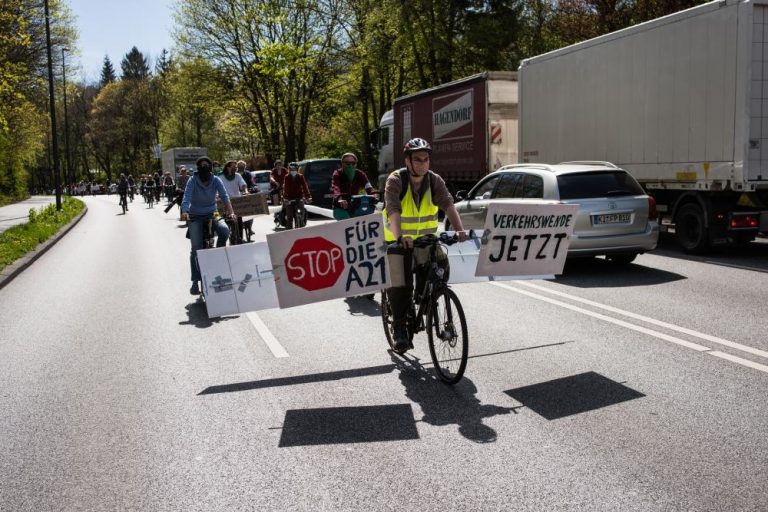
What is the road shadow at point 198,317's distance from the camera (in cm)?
834

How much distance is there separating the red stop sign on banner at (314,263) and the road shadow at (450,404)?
906mm

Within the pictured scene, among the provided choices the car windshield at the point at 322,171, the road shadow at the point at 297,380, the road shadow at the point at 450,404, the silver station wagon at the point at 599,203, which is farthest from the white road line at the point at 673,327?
the car windshield at the point at 322,171

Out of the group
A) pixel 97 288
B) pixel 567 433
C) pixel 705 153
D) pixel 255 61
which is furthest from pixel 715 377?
pixel 255 61

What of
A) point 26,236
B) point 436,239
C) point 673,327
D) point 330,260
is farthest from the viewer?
point 26,236

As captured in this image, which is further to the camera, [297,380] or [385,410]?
[297,380]

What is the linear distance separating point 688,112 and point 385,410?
963 cm

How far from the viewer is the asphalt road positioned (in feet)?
12.5

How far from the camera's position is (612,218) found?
11.0 m

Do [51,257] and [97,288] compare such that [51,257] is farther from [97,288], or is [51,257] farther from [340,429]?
[340,429]

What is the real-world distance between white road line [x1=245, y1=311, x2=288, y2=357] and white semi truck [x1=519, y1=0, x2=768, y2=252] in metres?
7.56

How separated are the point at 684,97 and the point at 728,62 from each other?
3.24 ft

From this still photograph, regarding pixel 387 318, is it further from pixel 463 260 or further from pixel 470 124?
pixel 470 124

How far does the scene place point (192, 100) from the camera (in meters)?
49.2

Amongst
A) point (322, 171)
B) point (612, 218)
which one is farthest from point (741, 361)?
point (322, 171)
